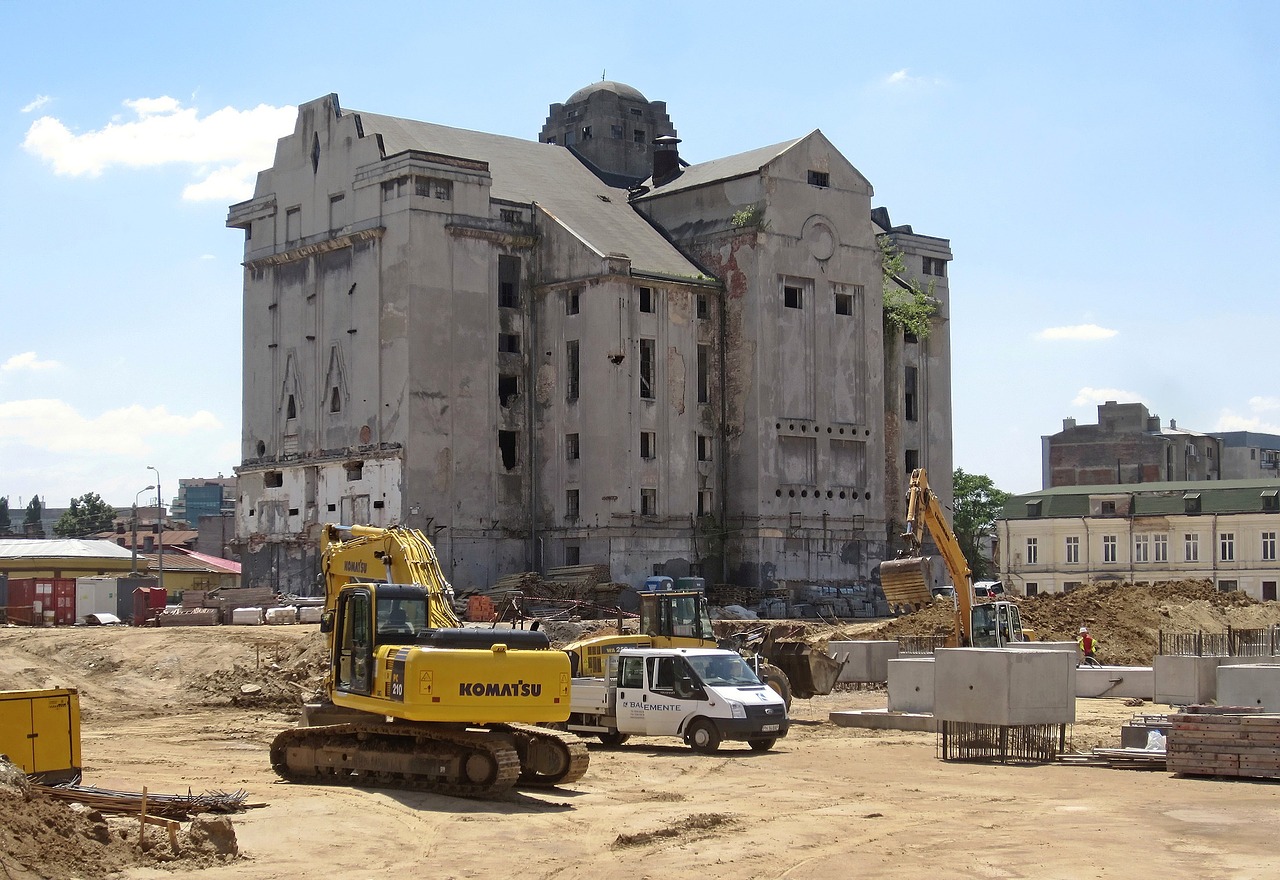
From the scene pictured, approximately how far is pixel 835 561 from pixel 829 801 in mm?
48212

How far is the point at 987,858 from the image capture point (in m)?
18.1

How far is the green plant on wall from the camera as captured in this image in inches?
3027

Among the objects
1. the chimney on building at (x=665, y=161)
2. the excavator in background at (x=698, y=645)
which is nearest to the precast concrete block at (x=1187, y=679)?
the excavator in background at (x=698, y=645)

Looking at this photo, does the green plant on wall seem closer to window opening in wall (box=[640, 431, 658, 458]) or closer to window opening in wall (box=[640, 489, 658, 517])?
window opening in wall (box=[640, 431, 658, 458])

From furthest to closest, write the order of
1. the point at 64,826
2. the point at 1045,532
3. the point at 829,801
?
the point at 1045,532 < the point at 829,801 < the point at 64,826

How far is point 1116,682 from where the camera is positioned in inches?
1618

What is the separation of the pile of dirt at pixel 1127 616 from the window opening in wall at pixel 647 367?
15.8 m

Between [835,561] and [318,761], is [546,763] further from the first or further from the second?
[835,561]

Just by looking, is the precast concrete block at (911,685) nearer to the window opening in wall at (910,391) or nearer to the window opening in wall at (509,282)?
the window opening in wall at (509,282)

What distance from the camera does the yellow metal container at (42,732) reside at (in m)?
19.5

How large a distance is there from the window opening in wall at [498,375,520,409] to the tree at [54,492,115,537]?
82502mm

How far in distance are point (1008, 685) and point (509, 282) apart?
142 feet

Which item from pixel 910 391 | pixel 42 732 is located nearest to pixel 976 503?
pixel 910 391

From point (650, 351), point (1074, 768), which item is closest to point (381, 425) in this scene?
point (650, 351)
